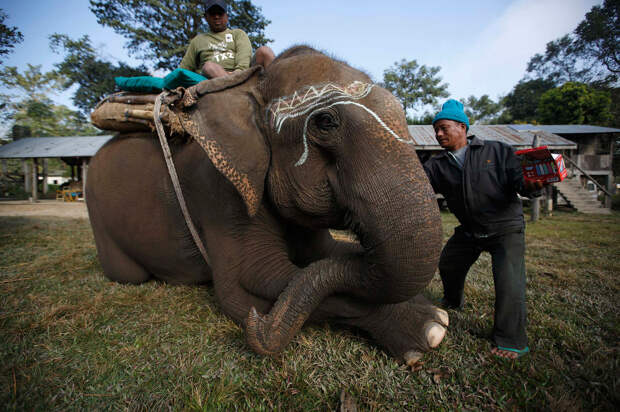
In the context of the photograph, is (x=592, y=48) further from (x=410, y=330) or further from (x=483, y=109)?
(x=410, y=330)

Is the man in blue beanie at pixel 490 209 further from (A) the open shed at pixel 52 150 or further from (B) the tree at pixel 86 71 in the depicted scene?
(B) the tree at pixel 86 71

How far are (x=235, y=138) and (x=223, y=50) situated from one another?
7.63 ft

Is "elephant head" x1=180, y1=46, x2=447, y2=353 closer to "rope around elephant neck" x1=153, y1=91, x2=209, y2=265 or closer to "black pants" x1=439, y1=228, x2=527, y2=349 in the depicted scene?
"rope around elephant neck" x1=153, y1=91, x2=209, y2=265

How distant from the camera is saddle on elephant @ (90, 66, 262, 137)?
201 cm

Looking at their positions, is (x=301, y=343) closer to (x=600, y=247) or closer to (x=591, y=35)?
(x=600, y=247)

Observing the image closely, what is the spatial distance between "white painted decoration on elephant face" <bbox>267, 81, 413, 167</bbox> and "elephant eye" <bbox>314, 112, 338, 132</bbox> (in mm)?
36

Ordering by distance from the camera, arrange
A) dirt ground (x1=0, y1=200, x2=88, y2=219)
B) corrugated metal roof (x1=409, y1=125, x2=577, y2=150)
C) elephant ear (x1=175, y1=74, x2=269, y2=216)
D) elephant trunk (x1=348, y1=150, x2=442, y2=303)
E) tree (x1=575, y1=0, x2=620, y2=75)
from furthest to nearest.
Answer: tree (x1=575, y1=0, x2=620, y2=75)
corrugated metal roof (x1=409, y1=125, x2=577, y2=150)
dirt ground (x1=0, y1=200, x2=88, y2=219)
elephant ear (x1=175, y1=74, x2=269, y2=216)
elephant trunk (x1=348, y1=150, x2=442, y2=303)

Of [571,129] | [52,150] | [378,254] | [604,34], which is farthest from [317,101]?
[604,34]

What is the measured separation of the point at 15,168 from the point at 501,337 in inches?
1715

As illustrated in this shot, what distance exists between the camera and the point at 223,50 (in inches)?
139

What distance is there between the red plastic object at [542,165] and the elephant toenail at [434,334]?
1.02 m

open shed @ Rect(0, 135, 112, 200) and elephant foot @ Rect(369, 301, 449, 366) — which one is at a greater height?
open shed @ Rect(0, 135, 112, 200)

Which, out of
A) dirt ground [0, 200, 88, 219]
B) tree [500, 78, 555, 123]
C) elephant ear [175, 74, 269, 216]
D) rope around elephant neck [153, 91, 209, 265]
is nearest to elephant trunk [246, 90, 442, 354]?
elephant ear [175, 74, 269, 216]

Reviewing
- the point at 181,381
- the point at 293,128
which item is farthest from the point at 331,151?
the point at 181,381
